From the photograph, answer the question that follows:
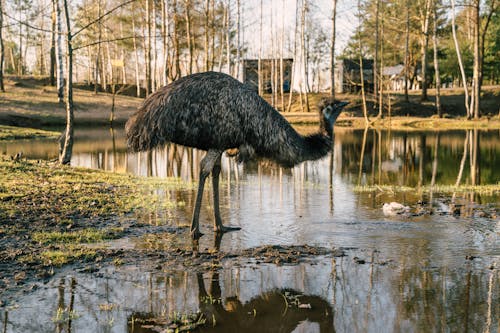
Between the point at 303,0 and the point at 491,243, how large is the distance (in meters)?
49.0

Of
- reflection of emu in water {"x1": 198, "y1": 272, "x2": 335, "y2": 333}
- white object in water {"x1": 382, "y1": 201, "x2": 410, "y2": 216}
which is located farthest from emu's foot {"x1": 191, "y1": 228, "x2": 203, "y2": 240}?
white object in water {"x1": 382, "y1": 201, "x2": 410, "y2": 216}

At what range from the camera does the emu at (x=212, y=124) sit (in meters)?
8.62

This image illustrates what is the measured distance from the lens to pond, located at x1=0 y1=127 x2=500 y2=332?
18.1 feet

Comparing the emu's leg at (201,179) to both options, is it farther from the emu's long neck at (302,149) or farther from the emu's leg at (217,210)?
the emu's long neck at (302,149)

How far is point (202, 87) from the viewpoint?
872 centimetres

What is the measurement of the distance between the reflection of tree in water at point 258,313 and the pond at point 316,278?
1cm

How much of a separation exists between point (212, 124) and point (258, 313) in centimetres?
363

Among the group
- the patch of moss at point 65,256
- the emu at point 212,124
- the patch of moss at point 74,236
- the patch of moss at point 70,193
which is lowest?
the patch of moss at point 65,256

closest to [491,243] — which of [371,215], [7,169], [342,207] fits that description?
[371,215]

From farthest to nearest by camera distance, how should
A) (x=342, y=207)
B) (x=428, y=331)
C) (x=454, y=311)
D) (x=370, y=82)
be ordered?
1. (x=370, y=82)
2. (x=342, y=207)
3. (x=454, y=311)
4. (x=428, y=331)

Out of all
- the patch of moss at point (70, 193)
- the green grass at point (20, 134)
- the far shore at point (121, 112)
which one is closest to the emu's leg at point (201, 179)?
the patch of moss at point (70, 193)

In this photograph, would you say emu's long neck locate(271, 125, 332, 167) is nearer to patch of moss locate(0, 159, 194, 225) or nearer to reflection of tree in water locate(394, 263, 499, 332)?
reflection of tree in water locate(394, 263, 499, 332)

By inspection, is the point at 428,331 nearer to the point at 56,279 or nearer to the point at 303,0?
the point at 56,279

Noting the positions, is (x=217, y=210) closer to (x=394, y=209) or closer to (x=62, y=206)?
(x=62, y=206)
